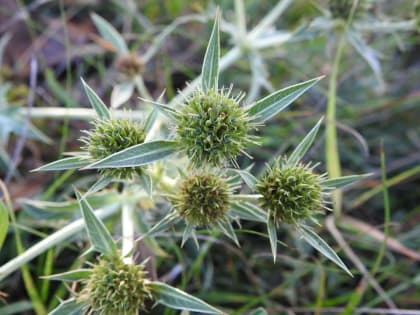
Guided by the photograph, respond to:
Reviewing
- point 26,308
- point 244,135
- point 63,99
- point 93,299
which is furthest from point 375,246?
point 63,99

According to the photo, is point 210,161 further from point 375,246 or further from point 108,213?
point 375,246

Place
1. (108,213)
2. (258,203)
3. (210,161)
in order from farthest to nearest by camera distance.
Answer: (108,213), (258,203), (210,161)

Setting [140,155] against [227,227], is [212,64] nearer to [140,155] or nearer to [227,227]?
[140,155]

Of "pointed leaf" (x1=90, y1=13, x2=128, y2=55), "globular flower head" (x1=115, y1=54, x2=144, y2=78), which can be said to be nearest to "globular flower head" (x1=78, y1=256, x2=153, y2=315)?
"globular flower head" (x1=115, y1=54, x2=144, y2=78)

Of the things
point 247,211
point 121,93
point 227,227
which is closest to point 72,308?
point 227,227

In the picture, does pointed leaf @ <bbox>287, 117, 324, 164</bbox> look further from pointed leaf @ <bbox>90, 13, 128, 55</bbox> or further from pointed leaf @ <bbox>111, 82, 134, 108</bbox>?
pointed leaf @ <bbox>90, 13, 128, 55</bbox>

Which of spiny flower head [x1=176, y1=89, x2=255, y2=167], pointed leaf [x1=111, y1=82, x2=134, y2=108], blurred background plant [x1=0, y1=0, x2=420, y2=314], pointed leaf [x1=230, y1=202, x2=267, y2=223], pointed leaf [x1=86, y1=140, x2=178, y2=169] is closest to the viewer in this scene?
pointed leaf [x1=86, y1=140, x2=178, y2=169]

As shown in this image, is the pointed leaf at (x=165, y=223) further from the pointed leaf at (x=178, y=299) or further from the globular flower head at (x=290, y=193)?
the globular flower head at (x=290, y=193)

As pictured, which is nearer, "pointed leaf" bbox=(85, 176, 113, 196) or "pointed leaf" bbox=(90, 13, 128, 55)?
"pointed leaf" bbox=(85, 176, 113, 196)
